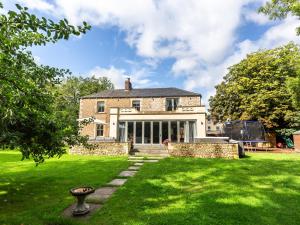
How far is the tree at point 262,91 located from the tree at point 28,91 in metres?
29.2

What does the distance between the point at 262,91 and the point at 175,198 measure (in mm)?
28483

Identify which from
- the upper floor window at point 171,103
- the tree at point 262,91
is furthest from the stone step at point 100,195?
the tree at point 262,91

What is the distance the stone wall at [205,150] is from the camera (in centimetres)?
1652

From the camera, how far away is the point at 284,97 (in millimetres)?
29516

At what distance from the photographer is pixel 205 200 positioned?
6.27m

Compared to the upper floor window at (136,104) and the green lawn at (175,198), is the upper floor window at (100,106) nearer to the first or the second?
the upper floor window at (136,104)

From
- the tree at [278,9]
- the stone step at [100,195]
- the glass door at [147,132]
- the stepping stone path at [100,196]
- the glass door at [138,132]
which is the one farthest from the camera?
the glass door at [138,132]

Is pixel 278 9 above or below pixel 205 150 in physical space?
above

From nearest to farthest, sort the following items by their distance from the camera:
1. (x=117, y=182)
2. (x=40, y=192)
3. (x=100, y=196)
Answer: (x=100, y=196)
(x=40, y=192)
(x=117, y=182)

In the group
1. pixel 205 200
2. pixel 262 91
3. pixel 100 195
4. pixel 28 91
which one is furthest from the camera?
pixel 262 91

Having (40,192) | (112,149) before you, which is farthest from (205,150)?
(40,192)

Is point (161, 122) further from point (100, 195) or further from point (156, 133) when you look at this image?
point (100, 195)

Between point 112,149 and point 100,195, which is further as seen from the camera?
point 112,149

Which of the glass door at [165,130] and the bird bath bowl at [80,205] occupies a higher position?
the glass door at [165,130]
